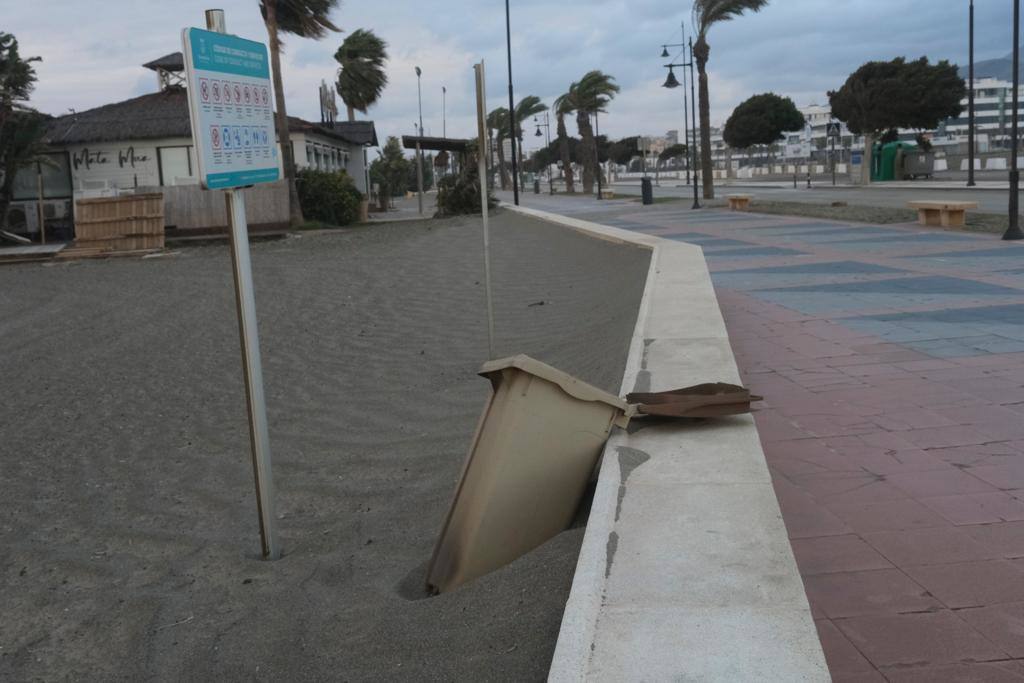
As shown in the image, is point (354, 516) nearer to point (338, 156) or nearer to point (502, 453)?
point (502, 453)

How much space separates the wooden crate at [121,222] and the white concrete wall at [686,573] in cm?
2289

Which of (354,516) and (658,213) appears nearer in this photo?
(354,516)

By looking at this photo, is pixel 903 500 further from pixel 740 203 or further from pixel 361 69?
pixel 361 69

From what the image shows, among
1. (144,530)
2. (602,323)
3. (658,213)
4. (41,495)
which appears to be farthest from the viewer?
(658,213)

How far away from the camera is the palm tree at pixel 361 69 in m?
48.7

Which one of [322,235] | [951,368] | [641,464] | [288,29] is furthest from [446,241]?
[641,464]

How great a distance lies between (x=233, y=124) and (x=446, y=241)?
20246 mm

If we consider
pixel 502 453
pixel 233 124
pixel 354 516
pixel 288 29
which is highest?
pixel 288 29

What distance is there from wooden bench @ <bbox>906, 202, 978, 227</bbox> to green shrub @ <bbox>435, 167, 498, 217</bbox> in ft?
69.1

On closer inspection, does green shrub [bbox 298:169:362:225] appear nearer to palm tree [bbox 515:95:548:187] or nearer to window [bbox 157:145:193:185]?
window [bbox 157:145:193:185]

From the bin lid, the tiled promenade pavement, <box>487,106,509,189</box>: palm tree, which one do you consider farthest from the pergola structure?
<box>487,106,509,189</box>: palm tree

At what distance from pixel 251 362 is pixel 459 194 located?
113 ft

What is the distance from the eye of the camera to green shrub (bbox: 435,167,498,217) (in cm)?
3872

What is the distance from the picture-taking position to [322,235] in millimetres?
30172
